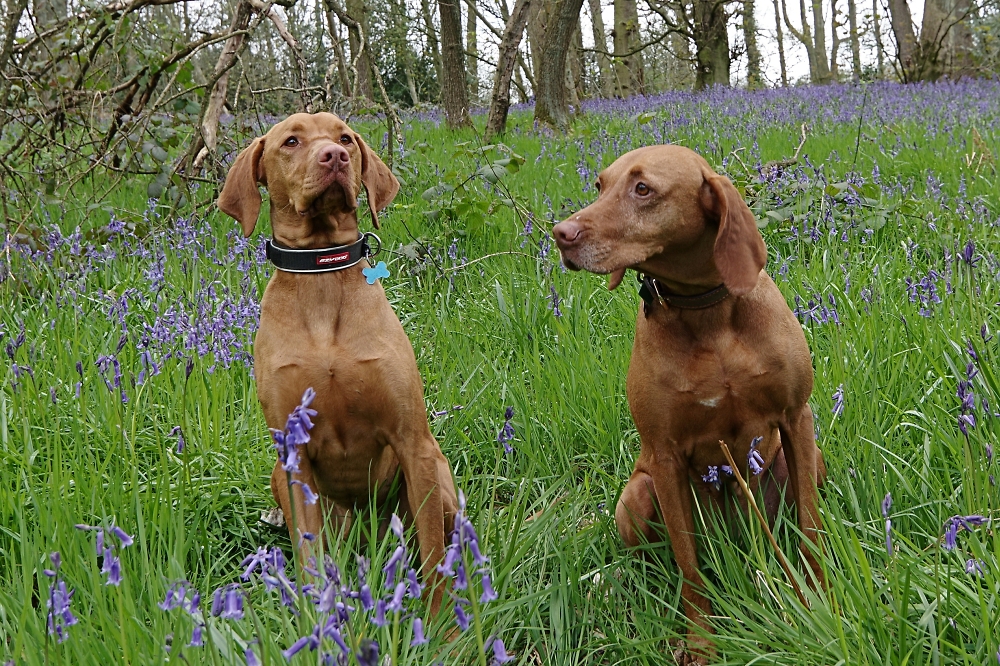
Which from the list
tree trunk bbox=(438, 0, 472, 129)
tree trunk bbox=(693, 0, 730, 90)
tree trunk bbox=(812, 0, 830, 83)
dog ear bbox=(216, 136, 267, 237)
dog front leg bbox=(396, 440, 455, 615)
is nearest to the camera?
dog front leg bbox=(396, 440, 455, 615)

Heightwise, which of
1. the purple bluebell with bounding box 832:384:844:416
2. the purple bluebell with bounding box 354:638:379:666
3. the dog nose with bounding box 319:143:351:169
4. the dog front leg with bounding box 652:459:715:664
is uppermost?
the dog nose with bounding box 319:143:351:169

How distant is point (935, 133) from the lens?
8227 mm

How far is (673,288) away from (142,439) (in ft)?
7.20

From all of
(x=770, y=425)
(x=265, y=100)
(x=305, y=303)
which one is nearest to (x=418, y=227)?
(x=305, y=303)

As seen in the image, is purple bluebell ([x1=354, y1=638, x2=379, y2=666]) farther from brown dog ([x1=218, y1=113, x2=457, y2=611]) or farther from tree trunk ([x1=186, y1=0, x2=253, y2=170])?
tree trunk ([x1=186, y1=0, x2=253, y2=170])

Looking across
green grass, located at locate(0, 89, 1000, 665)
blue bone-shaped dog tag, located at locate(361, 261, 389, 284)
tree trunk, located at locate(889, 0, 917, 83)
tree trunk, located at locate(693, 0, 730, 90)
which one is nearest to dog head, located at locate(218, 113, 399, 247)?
blue bone-shaped dog tag, located at locate(361, 261, 389, 284)

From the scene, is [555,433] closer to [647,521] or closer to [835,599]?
[647,521]

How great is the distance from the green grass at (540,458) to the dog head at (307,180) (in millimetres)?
715

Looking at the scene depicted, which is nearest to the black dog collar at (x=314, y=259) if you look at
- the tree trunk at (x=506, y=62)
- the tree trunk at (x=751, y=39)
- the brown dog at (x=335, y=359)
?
the brown dog at (x=335, y=359)

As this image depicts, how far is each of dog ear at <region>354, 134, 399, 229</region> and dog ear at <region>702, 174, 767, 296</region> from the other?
1186 mm

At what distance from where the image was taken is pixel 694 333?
2.64m

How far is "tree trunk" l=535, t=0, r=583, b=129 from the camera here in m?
10.3

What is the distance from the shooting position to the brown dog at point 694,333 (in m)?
2.55

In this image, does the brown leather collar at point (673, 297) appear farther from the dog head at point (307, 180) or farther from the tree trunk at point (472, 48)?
the tree trunk at point (472, 48)
